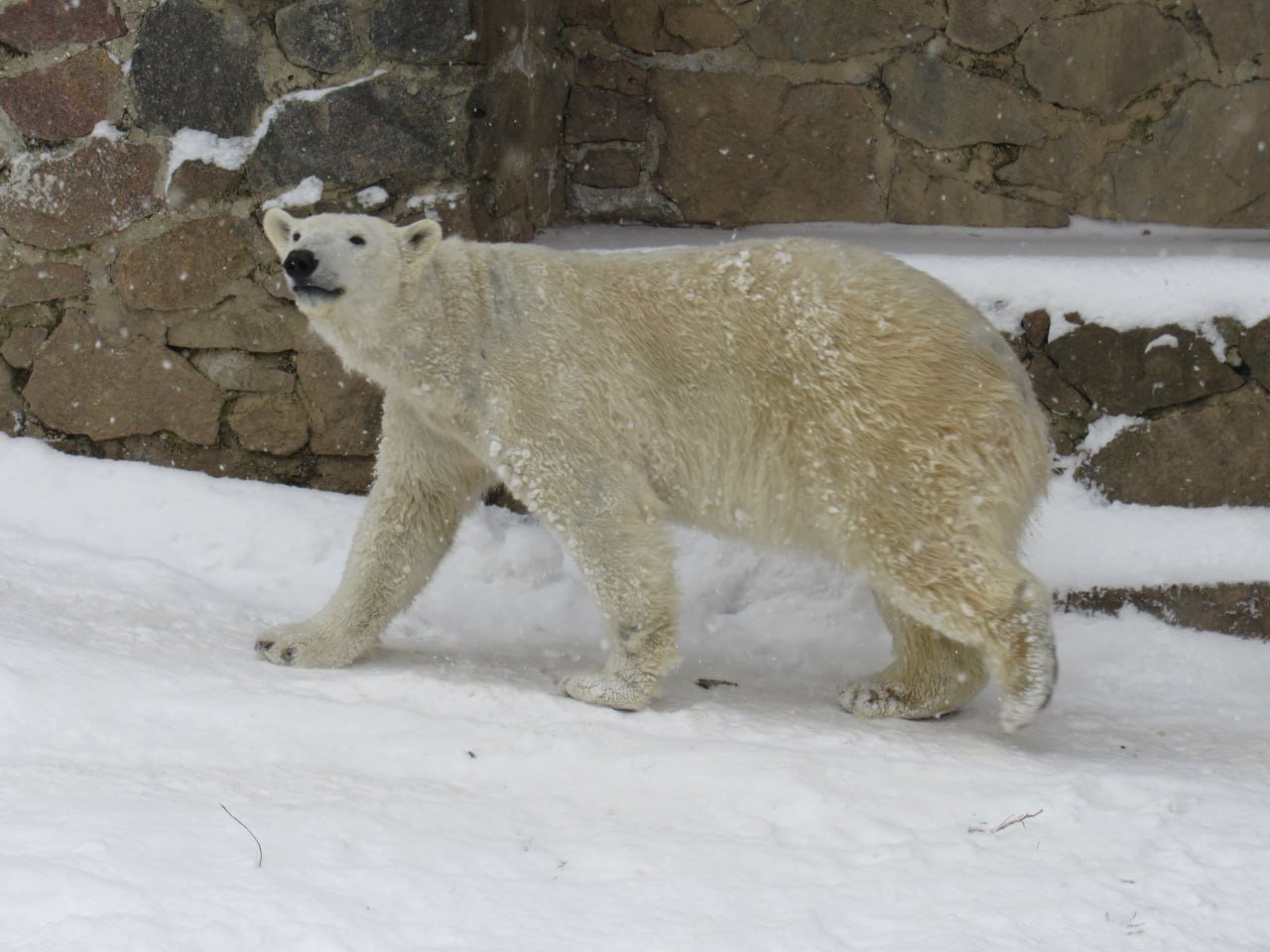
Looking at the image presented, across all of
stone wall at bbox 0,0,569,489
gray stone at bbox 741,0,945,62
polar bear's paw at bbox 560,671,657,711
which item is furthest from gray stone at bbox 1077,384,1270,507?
stone wall at bbox 0,0,569,489

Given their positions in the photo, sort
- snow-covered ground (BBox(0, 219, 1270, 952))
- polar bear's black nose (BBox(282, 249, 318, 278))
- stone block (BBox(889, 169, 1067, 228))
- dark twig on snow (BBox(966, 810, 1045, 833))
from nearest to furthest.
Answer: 1. snow-covered ground (BBox(0, 219, 1270, 952))
2. dark twig on snow (BBox(966, 810, 1045, 833))
3. polar bear's black nose (BBox(282, 249, 318, 278))
4. stone block (BBox(889, 169, 1067, 228))

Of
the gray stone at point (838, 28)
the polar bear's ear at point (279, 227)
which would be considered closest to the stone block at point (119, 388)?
the polar bear's ear at point (279, 227)

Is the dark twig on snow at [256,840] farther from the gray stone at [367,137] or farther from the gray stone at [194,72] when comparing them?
the gray stone at [194,72]

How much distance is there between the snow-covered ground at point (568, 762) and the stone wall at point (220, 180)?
1.03ft

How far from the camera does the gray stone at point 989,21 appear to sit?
473cm

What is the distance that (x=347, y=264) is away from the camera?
3.43 meters

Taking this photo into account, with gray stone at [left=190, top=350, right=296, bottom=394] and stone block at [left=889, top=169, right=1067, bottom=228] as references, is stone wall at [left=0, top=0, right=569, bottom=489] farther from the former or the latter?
stone block at [left=889, top=169, right=1067, bottom=228]

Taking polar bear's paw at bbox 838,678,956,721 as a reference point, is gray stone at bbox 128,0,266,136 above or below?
above

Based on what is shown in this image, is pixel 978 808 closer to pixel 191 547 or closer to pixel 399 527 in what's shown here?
pixel 399 527

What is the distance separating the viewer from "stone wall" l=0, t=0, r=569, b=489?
4438mm

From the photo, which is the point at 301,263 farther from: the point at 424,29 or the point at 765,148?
the point at 765,148

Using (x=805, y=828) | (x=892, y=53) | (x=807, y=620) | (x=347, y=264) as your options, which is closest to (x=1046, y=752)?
(x=805, y=828)

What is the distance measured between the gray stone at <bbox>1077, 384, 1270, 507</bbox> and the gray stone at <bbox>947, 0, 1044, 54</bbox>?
4.81ft

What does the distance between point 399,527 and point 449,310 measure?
26.1 inches
